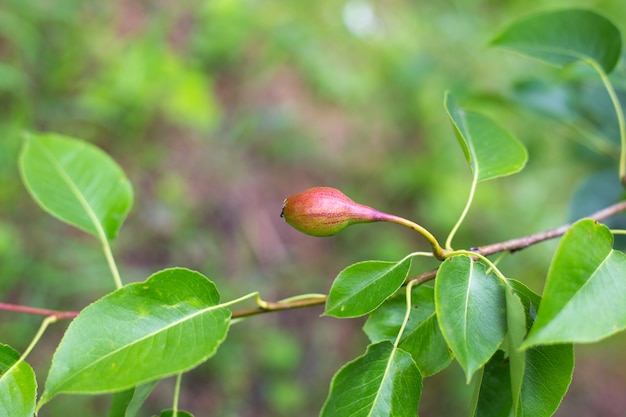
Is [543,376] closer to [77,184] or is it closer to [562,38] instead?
[562,38]

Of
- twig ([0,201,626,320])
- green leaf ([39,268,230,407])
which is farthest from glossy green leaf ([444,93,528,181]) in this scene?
green leaf ([39,268,230,407])

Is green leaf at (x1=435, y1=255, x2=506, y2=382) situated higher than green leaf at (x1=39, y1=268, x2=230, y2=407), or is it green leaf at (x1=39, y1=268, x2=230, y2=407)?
green leaf at (x1=39, y1=268, x2=230, y2=407)

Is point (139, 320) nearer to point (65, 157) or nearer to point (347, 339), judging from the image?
point (65, 157)

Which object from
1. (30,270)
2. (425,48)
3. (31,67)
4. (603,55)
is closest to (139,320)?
(603,55)

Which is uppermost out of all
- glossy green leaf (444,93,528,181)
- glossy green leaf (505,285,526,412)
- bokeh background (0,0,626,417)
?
glossy green leaf (444,93,528,181)

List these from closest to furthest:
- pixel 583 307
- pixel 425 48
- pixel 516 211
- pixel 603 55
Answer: pixel 583 307 < pixel 603 55 < pixel 516 211 < pixel 425 48

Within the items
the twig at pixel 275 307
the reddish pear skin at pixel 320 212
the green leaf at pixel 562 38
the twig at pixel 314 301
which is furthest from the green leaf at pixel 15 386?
the green leaf at pixel 562 38

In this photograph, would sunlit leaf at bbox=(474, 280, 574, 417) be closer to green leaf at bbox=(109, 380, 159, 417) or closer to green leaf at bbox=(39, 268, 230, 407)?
green leaf at bbox=(39, 268, 230, 407)
